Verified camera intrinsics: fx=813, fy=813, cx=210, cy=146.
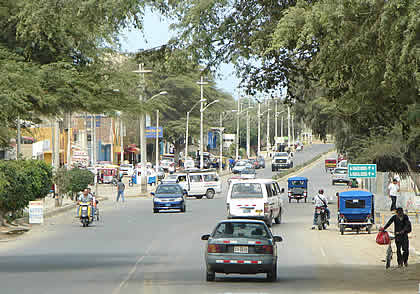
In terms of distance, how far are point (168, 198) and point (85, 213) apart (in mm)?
9625

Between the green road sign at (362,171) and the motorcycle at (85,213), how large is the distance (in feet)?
46.6

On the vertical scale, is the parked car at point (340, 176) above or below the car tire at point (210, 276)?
above

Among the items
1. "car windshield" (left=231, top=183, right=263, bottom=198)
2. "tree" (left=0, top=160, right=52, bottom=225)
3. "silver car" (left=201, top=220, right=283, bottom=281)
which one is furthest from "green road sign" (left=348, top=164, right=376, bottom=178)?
"silver car" (left=201, top=220, right=283, bottom=281)

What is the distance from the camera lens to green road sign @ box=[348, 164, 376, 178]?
140 ft

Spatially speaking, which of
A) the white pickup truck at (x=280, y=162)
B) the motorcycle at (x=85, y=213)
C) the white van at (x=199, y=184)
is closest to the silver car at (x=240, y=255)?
the motorcycle at (x=85, y=213)

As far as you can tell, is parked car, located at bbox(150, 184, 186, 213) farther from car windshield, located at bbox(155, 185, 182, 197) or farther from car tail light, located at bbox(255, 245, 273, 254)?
car tail light, located at bbox(255, 245, 273, 254)

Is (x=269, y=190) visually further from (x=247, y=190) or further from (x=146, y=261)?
(x=146, y=261)

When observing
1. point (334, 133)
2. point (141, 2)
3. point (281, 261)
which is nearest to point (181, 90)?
point (334, 133)

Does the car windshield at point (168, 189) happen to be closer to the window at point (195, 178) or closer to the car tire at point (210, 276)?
the window at point (195, 178)

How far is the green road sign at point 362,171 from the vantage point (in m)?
42.8

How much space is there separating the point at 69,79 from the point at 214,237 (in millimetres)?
4718

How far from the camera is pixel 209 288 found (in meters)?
16.7

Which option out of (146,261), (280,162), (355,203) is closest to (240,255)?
(146,261)

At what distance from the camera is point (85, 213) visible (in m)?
36.2
